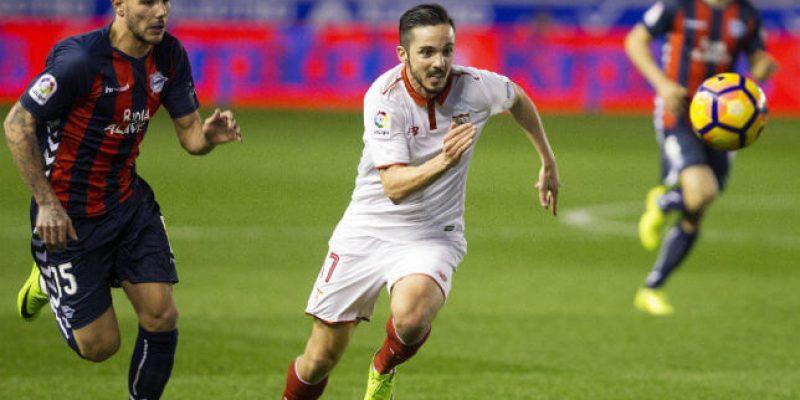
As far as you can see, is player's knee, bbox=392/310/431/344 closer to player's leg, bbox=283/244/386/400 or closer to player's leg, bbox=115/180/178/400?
player's leg, bbox=283/244/386/400

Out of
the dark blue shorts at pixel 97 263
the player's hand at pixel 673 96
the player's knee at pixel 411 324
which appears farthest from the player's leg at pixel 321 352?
the player's hand at pixel 673 96

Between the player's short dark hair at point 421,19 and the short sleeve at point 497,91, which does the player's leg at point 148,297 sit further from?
the short sleeve at point 497,91

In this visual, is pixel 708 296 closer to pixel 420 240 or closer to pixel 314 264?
pixel 314 264

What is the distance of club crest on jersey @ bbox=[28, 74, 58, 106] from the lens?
6.41m

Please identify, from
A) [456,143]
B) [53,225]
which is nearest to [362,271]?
[456,143]

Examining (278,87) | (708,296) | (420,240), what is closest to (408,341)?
(420,240)

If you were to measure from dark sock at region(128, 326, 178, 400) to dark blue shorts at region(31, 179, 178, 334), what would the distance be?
25 centimetres

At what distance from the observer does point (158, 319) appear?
21.9ft

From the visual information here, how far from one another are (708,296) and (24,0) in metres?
17.5

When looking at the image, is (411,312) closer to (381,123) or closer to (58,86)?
(381,123)

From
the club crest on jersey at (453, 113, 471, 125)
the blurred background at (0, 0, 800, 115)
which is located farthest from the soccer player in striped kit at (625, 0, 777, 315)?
the blurred background at (0, 0, 800, 115)

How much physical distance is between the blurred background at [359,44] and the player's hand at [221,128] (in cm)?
1915

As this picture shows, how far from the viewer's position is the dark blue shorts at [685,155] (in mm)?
10484

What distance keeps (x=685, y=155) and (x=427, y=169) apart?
4731mm
